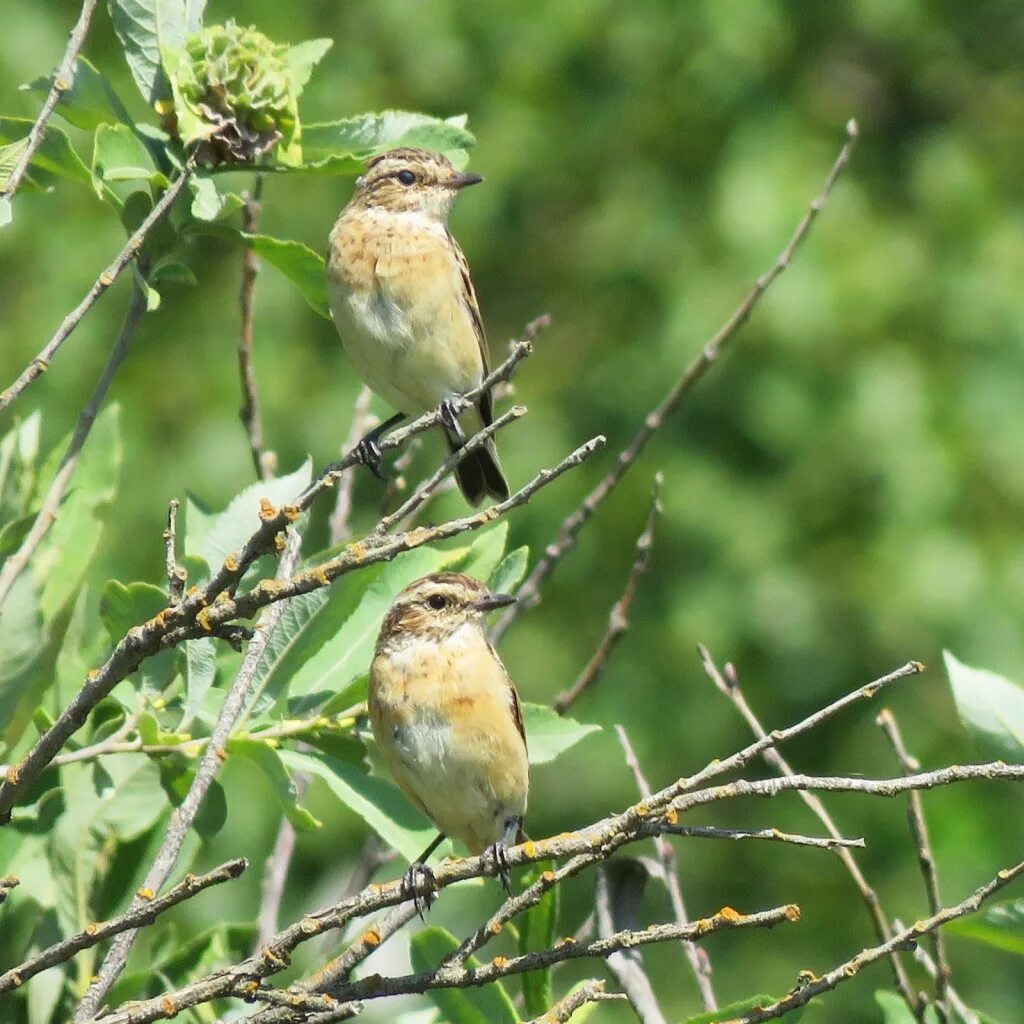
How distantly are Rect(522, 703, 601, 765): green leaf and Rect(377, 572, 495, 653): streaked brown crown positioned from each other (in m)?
0.43

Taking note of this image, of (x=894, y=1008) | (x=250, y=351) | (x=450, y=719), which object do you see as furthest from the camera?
(x=450, y=719)

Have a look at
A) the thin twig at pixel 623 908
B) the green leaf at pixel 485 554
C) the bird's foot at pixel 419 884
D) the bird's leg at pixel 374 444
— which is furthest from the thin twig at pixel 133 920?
the bird's leg at pixel 374 444

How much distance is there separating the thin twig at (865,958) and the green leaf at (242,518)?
126 centimetres

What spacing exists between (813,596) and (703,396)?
1165 millimetres

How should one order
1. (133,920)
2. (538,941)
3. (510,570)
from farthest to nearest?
(510,570) → (538,941) → (133,920)

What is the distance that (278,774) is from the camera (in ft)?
9.51

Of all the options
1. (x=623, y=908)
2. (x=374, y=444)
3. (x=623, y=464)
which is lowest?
(x=623, y=908)

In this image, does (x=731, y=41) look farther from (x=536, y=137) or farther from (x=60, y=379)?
(x=60, y=379)

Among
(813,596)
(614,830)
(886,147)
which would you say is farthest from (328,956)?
(886,147)

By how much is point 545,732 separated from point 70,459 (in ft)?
3.48

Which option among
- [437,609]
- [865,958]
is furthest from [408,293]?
[865,958]

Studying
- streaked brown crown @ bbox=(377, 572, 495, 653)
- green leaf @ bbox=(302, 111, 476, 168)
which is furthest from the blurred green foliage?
green leaf @ bbox=(302, 111, 476, 168)

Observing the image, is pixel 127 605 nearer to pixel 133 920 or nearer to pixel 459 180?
pixel 133 920

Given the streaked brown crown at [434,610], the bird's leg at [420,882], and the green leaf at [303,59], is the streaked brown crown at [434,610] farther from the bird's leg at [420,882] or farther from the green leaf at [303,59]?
the green leaf at [303,59]
